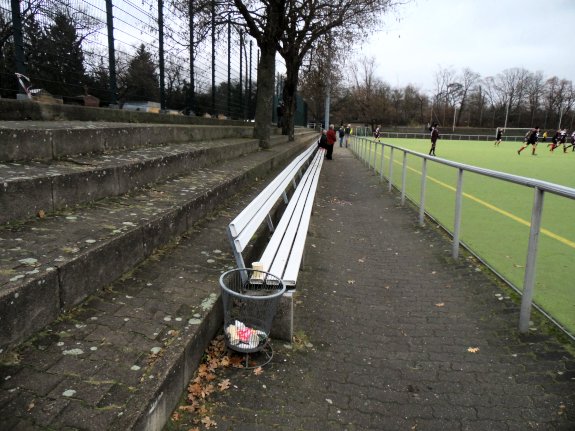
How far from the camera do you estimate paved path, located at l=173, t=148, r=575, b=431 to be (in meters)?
2.52

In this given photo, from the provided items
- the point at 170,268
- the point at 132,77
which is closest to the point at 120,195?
the point at 170,268

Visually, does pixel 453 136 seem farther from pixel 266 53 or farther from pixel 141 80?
pixel 141 80

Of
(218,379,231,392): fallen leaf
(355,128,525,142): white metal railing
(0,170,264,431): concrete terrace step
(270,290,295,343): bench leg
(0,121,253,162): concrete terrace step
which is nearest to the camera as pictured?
(0,170,264,431): concrete terrace step

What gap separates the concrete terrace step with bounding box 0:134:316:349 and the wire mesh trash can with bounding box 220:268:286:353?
786mm

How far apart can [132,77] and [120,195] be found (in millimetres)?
5429

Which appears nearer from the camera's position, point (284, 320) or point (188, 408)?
point (188, 408)

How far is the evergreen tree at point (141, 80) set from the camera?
8625mm

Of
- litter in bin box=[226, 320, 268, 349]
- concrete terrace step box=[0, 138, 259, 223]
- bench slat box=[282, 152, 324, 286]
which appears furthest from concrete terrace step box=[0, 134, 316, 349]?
bench slat box=[282, 152, 324, 286]

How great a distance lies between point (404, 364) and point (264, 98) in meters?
11.9

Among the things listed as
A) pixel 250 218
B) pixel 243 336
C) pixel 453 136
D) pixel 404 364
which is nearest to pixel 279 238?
pixel 250 218

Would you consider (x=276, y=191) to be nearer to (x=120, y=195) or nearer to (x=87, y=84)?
(x=120, y=195)

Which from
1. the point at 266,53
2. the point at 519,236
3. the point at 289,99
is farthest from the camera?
the point at 289,99

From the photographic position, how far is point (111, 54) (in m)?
7.44

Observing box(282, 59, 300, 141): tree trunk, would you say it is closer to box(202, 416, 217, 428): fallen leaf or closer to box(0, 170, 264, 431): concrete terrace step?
box(0, 170, 264, 431): concrete terrace step
